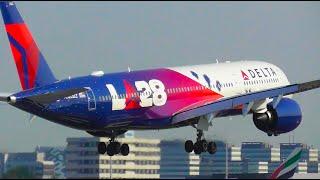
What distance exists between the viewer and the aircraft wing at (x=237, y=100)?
3848 inches

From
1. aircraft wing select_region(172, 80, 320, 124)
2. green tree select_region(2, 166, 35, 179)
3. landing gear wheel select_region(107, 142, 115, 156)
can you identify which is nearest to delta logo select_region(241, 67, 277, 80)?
aircraft wing select_region(172, 80, 320, 124)

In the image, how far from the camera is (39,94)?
8831cm

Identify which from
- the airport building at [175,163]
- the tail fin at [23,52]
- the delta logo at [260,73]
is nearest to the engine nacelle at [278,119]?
the delta logo at [260,73]

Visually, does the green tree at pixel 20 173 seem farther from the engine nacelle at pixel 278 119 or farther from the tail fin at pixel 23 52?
the engine nacelle at pixel 278 119

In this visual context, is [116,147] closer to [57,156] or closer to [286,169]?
[286,169]

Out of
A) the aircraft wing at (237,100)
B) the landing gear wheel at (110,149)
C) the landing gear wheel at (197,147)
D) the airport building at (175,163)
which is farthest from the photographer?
the airport building at (175,163)

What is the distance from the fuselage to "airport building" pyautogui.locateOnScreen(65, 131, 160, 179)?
18554 millimetres

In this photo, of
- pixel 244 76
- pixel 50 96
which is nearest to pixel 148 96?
pixel 50 96

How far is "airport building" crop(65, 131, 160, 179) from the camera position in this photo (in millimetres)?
121000

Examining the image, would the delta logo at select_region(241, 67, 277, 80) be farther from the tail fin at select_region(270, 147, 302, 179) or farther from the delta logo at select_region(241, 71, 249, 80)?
the tail fin at select_region(270, 147, 302, 179)

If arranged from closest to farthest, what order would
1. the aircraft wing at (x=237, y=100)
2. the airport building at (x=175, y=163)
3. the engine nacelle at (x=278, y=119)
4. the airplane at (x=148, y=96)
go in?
the airplane at (x=148, y=96)
the aircraft wing at (x=237, y=100)
the engine nacelle at (x=278, y=119)
the airport building at (x=175, y=163)

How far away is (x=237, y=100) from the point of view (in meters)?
97.9

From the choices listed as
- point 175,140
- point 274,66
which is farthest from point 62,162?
point 274,66

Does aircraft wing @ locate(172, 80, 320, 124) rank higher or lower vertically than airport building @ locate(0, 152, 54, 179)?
higher
